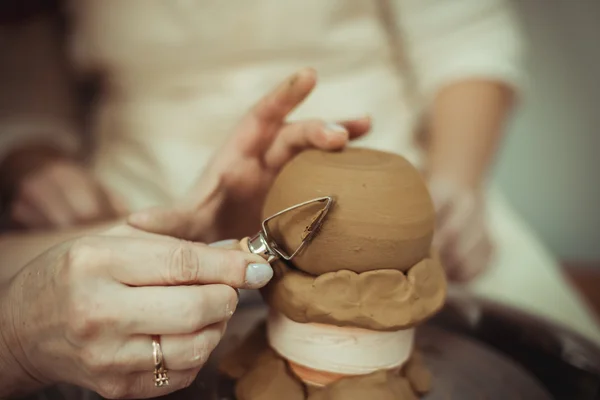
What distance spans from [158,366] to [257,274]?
0.35ft

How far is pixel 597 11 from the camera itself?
1.23m

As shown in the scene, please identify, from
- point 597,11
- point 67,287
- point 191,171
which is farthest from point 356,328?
point 597,11

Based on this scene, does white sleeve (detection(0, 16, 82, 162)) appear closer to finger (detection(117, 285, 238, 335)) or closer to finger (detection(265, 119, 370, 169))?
finger (detection(265, 119, 370, 169))

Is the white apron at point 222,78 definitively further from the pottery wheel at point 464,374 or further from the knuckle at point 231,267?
the knuckle at point 231,267

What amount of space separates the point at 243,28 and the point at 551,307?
2.11 ft

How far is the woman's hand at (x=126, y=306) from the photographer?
1.45 ft

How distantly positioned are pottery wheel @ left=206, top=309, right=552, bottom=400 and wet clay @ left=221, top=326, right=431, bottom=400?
0.02 m

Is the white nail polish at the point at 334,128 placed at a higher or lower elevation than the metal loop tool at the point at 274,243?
higher

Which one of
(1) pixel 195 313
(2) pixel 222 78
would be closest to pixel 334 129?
(1) pixel 195 313

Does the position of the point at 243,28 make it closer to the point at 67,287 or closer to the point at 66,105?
the point at 66,105

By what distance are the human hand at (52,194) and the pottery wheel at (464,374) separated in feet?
1.27

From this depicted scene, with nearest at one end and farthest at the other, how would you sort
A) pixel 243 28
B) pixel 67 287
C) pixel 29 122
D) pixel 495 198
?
pixel 67 287
pixel 243 28
pixel 29 122
pixel 495 198

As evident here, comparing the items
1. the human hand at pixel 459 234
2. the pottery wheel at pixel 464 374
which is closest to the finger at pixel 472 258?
the human hand at pixel 459 234

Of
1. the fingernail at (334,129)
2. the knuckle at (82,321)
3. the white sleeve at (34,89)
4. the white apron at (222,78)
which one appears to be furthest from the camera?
the white sleeve at (34,89)
